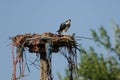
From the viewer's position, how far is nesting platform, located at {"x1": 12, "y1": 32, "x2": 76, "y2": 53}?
11016 millimetres

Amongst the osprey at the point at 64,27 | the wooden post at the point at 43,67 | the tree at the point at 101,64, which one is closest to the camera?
the wooden post at the point at 43,67

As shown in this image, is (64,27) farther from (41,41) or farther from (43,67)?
(43,67)

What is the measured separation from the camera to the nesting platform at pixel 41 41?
11016 mm

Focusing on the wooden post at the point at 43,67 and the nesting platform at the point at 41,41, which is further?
the nesting platform at the point at 41,41

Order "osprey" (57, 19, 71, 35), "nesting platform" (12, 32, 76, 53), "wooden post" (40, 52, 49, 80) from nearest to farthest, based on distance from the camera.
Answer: "wooden post" (40, 52, 49, 80), "nesting platform" (12, 32, 76, 53), "osprey" (57, 19, 71, 35)

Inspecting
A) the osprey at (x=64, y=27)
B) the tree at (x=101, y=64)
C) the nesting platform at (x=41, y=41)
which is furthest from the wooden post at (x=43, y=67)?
the tree at (x=101, y=64)

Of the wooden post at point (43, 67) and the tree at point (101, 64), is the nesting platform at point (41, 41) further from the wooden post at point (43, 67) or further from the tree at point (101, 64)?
the tree at point (101, 64)

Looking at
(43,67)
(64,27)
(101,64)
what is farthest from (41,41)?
(101,64)

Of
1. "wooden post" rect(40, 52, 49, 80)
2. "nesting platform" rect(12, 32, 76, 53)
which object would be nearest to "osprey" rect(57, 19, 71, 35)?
"nesting platform" rect(12, 32, 76, 53)

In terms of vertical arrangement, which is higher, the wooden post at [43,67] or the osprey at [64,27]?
the osprey at [64,27]

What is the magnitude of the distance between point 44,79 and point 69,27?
319 centimetres

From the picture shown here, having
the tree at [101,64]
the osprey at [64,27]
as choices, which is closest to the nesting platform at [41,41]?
the osprey at [64,27]

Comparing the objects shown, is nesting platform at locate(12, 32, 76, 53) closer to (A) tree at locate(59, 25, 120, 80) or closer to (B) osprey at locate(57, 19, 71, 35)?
(B) osprey at locate(57, 19, 71, 35)

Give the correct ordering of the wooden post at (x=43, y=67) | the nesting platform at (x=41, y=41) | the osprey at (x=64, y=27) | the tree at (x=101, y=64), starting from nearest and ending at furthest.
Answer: the wooden post at (x=43, y=67)
the nesting platform at (x=41, y=41)
the osprey at (x=64, y=27)
the tree at (x=101, y=64)
